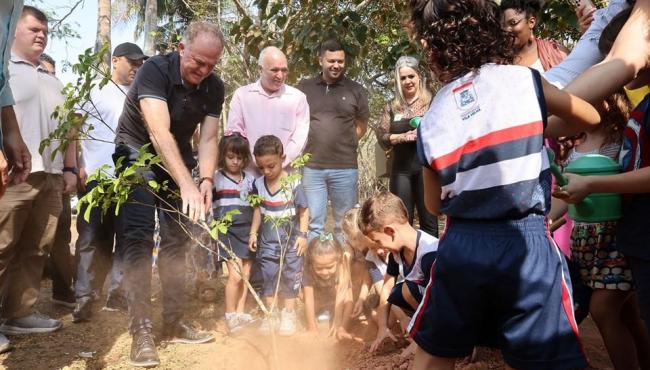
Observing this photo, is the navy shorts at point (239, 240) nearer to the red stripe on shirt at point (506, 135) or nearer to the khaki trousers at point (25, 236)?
the khaki trousers at point (25, 236)

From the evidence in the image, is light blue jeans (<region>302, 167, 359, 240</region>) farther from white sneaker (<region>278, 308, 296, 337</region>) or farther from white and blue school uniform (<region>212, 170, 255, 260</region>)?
white sneaker (<region>278, 308, 296, 337</region>)

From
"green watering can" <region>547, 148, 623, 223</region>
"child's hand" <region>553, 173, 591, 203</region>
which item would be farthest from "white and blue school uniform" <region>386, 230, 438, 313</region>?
"child's hand" <region>553, 173, 591, 203</region>

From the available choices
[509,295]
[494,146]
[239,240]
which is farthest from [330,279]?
[494,146]

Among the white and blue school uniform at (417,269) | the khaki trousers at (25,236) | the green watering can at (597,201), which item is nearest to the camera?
the green watering can at (597,201)

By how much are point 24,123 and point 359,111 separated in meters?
2.89

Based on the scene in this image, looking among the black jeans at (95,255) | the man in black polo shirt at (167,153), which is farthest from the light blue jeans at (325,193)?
the black jeans at (95,255)

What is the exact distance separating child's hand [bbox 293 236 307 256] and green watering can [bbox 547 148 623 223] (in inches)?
97.0

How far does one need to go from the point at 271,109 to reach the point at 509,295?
3.55m

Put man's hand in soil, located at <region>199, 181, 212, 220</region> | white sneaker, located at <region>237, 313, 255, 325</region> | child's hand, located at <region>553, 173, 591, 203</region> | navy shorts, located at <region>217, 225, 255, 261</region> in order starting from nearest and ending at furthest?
child's hand, located at <region>553, 173, 591, 203</region>, man's hand in soil, located at <region>199, 181, 212, 220</region>, white sneaker, located at <region>237, 313, 255, 325</region>, navy shorts, located at <region>217, 225, 255, 261</region>

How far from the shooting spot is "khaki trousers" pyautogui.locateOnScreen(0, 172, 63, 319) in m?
3.96

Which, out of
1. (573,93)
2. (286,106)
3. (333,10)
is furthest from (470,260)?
(333,10)

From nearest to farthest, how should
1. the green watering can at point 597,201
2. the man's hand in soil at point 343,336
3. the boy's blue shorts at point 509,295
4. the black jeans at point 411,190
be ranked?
the boy's blue shorts at point 509,295
the green watering can at point 597,201
the man's hand in soil at point 343,336
the black jeans at point 411,190

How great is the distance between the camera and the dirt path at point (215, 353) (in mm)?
3617

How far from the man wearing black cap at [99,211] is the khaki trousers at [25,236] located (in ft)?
1.69
